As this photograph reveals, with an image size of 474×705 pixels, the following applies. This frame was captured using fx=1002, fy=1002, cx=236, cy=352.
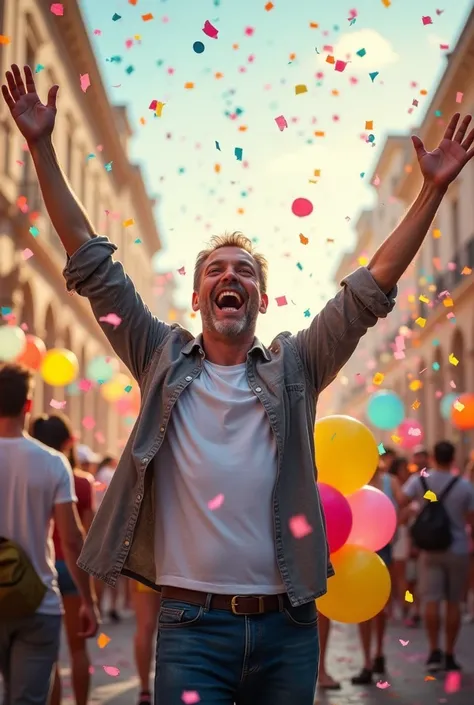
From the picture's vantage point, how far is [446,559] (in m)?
8.22

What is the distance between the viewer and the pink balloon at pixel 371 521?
4.98m

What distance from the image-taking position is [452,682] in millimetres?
7484

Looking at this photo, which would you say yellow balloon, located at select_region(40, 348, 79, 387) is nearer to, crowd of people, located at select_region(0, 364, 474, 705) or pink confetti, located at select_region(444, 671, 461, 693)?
crowd of people, located at select_region(0, 364, 474, 705)

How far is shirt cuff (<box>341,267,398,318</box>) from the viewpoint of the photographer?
2.77m

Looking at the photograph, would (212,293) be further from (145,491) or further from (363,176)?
(363,176)

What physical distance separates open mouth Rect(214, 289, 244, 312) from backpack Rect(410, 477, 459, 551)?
5.63 m

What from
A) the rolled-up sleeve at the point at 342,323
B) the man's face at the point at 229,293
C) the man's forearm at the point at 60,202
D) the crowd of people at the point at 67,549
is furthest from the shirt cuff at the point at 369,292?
the crowd of people at the point at 67,549

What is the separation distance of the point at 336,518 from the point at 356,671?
3.94 meters

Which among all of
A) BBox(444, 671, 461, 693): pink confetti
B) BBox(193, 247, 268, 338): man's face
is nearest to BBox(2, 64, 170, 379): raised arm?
BBox(193, 247, 268, 338): man's face

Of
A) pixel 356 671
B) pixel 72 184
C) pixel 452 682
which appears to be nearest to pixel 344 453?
pixel 452 682

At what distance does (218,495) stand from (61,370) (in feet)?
26.7

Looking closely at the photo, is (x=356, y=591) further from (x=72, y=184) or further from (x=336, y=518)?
(x=72, y=184)

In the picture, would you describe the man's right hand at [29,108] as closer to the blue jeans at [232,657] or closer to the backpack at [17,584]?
the blue jeans at [232,657]

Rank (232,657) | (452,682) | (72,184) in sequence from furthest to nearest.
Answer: (72,184) → (452,682) → (232,657)
